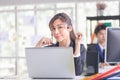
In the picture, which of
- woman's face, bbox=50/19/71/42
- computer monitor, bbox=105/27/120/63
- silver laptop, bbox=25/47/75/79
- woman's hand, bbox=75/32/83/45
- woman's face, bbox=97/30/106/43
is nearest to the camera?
silver laptop, bbox=25/47/75/79

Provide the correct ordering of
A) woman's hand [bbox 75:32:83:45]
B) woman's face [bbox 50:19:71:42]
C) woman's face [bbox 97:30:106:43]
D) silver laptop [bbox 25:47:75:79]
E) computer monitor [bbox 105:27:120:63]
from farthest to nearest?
woman's face [bbox 97:30:106:43]
woman's face [bbox 50:19:71:42]
woman's hand [bbox 75:32:83:45]
computer monitor [bbox 105:27:120:63]
silver laptop [bbox 25:47:75:79]

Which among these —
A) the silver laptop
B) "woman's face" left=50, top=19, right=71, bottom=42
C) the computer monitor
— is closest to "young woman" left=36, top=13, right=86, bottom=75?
"woman's face" left=50, top=19, right=71, bottom=42

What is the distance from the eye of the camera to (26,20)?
6.83 m

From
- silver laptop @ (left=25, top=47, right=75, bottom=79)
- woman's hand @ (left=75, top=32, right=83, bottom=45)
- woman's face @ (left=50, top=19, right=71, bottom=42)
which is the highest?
woman's face @ (left=50, top=19, right=71, bottom=42)

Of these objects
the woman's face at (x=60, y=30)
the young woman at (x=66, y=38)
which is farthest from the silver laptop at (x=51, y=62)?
the woman's face at (x=60, y=30)

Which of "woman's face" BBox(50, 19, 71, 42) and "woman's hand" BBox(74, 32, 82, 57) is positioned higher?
"woman's face" BBox(50, 19, 71, 42)

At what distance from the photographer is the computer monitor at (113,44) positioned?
2010mm

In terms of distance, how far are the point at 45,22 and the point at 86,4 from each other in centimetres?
118

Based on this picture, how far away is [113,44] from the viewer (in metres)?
2.01

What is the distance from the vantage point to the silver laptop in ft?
5.85

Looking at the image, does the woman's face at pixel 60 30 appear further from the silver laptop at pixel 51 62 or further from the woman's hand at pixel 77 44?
the silver laptop at pixel 51 62

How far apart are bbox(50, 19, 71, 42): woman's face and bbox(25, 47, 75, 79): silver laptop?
107cm

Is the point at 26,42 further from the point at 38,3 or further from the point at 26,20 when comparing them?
the point at 38,3

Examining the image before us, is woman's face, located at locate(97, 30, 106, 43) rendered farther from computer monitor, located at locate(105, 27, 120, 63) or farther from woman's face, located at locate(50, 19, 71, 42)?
computer monitor, located at locate(105, 27, 120, 63)
